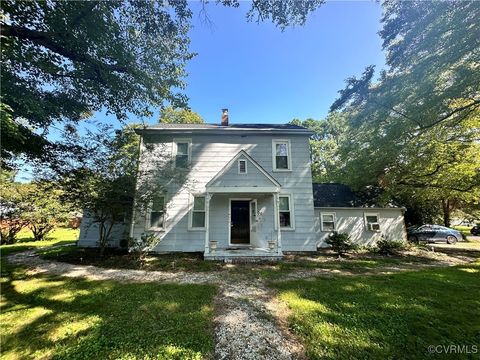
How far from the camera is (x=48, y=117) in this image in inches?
286

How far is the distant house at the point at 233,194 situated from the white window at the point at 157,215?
0.05m

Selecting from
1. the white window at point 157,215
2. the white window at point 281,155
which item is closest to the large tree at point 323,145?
the white window at point 281,155

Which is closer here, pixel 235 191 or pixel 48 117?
pixel 48 117

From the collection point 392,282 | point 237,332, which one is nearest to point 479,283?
point 392,282

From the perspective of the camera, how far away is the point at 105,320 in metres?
4.18

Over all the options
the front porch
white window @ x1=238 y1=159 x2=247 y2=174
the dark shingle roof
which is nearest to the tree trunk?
the dark shingle roof

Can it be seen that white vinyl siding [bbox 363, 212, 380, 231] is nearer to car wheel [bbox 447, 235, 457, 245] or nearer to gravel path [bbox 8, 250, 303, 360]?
car wheel [bbox 447, 235, 457, 245]

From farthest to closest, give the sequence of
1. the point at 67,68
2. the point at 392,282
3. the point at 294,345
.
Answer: the point at 67,68 < the point at 392,282 < the point at 294,345

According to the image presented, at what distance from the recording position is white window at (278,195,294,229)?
1104 cm

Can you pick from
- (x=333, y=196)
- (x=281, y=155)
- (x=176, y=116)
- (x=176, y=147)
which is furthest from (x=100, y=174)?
(x=176, y=116)

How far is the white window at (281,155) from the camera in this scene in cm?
1163

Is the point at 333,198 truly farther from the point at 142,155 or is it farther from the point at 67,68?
the point at 67,68

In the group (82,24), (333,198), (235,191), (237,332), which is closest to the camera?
(237,332)

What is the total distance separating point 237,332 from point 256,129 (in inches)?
379
